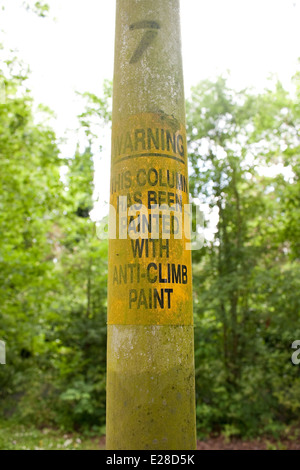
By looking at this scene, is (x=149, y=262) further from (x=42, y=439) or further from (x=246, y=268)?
(x=42, y=439)

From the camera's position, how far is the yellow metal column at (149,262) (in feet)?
7.05

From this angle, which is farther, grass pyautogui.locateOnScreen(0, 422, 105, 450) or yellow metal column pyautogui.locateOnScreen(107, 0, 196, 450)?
grass pyautogui.locateOnScreen(0, 422, 105, 450)

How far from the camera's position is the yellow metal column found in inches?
84.6

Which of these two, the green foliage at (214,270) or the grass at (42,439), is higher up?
the green foliage at (214,270)

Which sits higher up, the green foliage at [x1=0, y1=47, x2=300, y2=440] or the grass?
the green foliage at [x1=0, y1=47, x2=300, y2=440]

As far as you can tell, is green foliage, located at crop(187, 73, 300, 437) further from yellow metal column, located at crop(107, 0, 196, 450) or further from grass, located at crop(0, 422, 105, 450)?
yellow metal column, located at crop(107, 0, 196, 450)

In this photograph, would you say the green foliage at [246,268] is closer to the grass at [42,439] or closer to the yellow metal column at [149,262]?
the grass at [42,439]

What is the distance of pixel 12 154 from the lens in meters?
8.95

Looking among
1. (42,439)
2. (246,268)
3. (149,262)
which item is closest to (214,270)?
(246,268)

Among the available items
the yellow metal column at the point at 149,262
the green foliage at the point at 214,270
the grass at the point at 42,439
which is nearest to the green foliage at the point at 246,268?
the green foliage at the point at 214,270

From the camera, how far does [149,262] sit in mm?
2314

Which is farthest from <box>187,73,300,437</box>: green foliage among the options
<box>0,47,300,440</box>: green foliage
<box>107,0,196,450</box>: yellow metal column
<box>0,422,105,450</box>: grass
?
<box>107,0,196,450</box>: yellow metal column
